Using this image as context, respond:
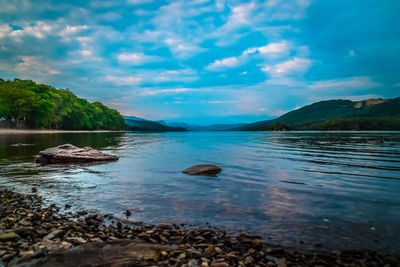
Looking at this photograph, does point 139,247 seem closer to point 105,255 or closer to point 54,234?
point 105,255

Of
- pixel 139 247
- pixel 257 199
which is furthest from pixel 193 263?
pixel 257 199

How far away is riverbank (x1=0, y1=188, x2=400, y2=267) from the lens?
4.85 meters

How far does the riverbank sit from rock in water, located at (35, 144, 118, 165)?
14040 mm

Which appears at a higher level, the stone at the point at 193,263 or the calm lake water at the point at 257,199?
the stone at the point at 193,263

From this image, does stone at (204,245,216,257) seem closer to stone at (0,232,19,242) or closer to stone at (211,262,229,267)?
stone at (211,262,229,267)

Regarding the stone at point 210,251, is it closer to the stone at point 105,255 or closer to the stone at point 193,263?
the stone at point 193,263

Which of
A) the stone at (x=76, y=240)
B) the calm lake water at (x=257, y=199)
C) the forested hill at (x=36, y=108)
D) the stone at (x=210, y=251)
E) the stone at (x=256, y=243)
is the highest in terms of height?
the forested hill at (x=36, y=108)

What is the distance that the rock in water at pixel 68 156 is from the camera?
19.5 m

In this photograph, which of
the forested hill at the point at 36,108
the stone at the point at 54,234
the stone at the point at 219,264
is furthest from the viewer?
the forested hill at the point at 36,108

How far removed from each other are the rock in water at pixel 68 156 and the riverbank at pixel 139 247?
14.0 m

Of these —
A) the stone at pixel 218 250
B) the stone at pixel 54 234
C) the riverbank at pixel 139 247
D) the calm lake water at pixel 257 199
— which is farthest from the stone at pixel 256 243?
the stone at pixel 54 234

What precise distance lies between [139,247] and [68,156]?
18312 millimetres

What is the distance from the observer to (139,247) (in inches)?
212

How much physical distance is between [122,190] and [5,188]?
5.98 metres
